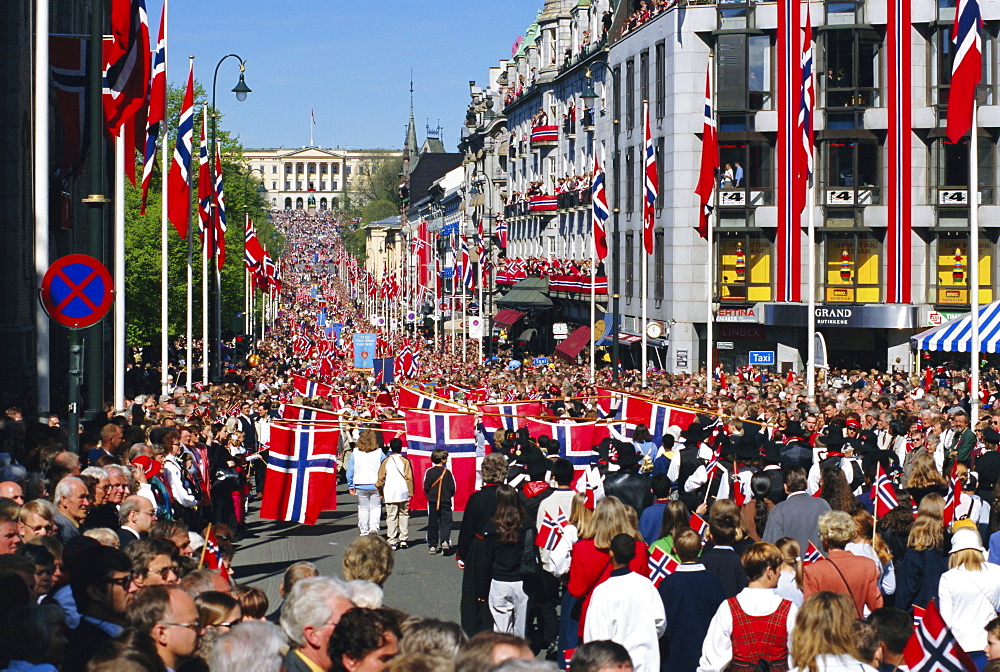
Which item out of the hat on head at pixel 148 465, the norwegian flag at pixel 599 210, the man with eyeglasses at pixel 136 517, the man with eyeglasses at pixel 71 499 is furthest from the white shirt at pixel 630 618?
the norwegian flag at pixel 599 210

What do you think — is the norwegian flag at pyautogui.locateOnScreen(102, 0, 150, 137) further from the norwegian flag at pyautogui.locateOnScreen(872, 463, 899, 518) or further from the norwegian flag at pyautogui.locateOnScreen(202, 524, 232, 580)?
the norwegian flag at pyautogui.locateOnScreen(872, 463, 899, 518)

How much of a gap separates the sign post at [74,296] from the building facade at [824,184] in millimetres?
26754

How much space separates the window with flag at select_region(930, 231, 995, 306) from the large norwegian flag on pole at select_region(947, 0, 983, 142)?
20685mm

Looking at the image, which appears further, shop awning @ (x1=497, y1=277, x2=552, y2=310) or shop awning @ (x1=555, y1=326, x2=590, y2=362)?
shop awning @ (x1=497, y1=277, x2=552, y2=310)

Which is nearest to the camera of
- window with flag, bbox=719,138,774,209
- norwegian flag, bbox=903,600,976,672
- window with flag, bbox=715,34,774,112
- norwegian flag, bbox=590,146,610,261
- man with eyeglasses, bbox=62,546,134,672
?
man with eyeglasses, bbox=62,546,134,672

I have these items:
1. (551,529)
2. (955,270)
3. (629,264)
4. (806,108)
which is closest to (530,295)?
(629,264)

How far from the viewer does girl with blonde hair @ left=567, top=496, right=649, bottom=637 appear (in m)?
9.52

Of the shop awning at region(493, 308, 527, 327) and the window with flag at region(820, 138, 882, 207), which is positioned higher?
the window with flag at region(820, 138, 882, 207)

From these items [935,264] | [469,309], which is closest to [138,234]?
[935,264]

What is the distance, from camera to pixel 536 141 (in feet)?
218

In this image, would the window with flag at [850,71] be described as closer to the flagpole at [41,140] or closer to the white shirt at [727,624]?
the flagpole at [41,140]

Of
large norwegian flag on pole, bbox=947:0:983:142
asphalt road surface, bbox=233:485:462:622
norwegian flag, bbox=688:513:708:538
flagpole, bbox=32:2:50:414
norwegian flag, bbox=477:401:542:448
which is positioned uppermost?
large norwegian flag on pole, bbox=947:0:983:142

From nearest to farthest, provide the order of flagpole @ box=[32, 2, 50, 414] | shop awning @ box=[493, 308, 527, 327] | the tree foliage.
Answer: flagpole @ box=[32, 2, 50, 414], the tree foliage, shop awning @ box=[493, 308, 527, 327]

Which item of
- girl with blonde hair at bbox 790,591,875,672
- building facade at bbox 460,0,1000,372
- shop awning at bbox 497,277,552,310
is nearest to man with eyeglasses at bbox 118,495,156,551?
girl with blonde hair at bbox 790,591,875,672
